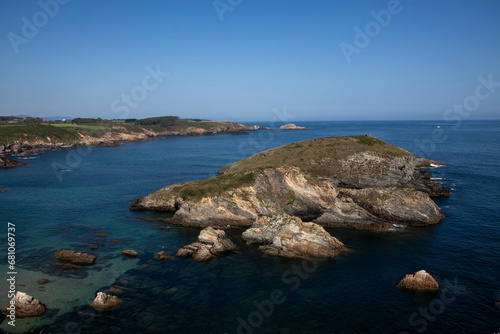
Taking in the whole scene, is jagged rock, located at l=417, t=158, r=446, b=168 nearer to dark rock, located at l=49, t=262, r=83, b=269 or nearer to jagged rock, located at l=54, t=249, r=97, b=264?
jagged rock, located at l=54, t=249, r=97, b=264

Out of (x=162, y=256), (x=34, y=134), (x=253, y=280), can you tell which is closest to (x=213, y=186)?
(x=162, y=256)

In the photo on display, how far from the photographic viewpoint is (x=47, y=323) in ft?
95.6

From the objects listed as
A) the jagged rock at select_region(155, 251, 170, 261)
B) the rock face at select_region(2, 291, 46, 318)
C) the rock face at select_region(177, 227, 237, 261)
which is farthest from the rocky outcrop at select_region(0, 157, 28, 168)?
the rock face at select_region(2, 291, 46, 318)

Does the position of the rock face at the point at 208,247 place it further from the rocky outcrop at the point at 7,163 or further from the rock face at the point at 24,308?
the rocky outcrop at the point at 7,163

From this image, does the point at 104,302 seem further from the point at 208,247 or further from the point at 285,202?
the point at 285,202

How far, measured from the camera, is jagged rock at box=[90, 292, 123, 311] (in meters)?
31.6

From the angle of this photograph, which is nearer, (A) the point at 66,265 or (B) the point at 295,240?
(A) the point at 66,265

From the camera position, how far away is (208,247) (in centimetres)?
4447

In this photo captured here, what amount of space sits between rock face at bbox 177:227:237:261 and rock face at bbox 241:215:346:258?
4.23 m

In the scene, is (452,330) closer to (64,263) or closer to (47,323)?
(47,323)

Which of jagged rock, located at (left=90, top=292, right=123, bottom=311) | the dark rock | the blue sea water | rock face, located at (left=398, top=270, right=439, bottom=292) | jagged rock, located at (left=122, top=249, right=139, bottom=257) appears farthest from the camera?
jagged rock, located at (left=122, top=249, right=139, bottom=257)

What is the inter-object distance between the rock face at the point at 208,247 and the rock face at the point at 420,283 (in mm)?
22296

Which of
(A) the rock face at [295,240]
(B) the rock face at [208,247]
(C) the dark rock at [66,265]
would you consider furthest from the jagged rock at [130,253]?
(A) the rock face at [295,240]

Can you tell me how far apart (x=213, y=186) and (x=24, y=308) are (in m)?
34.9
